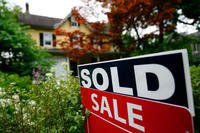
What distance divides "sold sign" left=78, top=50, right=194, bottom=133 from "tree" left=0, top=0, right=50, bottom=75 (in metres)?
12.0

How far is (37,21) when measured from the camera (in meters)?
27.7

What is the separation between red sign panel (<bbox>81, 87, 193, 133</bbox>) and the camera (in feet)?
4.10

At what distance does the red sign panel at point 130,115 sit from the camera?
1.25 m

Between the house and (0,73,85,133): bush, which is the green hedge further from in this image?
the house

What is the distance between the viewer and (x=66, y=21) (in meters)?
27.9

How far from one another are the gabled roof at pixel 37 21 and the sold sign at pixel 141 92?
25104mm

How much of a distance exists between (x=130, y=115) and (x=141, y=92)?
0.70 feet

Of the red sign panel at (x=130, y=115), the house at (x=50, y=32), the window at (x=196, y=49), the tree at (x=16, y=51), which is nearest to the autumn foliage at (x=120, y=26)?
the tree at (x=16, y=51)

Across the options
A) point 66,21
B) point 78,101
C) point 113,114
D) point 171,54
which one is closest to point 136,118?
point 113,114

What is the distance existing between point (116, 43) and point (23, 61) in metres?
5.25

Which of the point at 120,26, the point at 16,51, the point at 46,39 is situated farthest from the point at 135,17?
the point at 46,39

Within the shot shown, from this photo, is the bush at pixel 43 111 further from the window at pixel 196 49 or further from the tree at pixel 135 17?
the window at pixel 196 49

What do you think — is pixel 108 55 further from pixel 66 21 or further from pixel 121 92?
pixel 121 92

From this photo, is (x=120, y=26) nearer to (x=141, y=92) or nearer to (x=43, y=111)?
(x=43, y=111)
